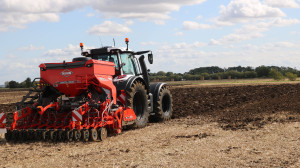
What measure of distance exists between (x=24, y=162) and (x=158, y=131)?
4131 millimetres

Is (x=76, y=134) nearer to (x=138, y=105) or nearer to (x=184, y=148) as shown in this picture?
(x=184, y=148)

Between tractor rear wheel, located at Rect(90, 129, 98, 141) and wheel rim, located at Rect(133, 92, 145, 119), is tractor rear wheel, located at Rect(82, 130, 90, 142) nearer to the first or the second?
tractor rear wheel, located at Rect(90, 129, 98, 141)

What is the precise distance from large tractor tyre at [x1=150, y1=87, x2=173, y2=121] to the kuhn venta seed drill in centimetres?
120

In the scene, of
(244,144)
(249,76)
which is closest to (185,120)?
(244,144)

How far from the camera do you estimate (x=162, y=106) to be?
12.7 meters

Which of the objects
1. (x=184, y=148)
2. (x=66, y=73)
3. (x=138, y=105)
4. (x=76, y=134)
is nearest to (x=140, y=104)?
(x=138, y=105)

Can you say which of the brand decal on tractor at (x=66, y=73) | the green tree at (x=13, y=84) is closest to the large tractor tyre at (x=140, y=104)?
the brand decal on tractor at (x=66, y=73)

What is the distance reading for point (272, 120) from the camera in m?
11.1

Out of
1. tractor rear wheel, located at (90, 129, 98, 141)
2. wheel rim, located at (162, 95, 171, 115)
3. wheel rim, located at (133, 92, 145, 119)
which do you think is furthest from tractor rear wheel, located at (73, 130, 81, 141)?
wheel rim, located at (162, 95, 171, 115)

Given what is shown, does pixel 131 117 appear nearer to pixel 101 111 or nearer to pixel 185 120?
pixel 101 111

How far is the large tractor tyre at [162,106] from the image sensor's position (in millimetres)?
11641

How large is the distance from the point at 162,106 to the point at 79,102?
4521 mm

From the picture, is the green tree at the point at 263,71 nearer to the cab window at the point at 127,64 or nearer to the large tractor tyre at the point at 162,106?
the large tractor tyre at the point at 162,106

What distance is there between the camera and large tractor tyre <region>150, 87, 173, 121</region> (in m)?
11.6
